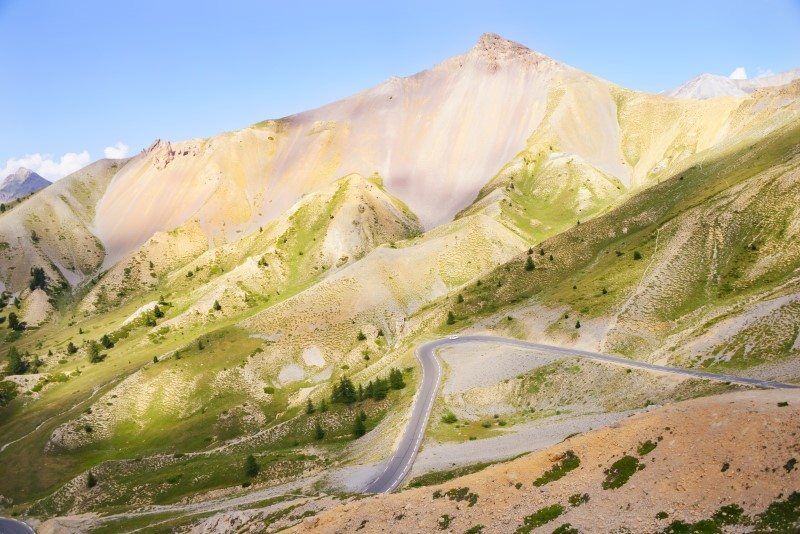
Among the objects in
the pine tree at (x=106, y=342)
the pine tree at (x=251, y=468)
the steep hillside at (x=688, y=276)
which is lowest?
the pine tree at (x=251, y=468)

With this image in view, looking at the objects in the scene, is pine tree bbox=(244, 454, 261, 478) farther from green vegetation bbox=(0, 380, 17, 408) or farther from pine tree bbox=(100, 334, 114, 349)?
pine tree bbox=(100, 334, 114, 349)

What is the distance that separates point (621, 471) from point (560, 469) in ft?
14.5

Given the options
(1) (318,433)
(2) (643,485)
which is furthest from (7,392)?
(2) (643,485)

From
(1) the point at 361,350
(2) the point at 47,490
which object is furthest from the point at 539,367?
(2) the point at 47,490

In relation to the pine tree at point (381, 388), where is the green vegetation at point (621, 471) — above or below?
above

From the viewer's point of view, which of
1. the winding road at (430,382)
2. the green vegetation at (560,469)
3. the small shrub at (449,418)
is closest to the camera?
the green vegetation at (560,469)

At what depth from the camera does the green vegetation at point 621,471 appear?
31.8 metres

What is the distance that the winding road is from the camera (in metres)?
53.7

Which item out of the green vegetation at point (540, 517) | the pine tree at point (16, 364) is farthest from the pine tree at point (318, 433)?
the pine tree at point (16, 364)

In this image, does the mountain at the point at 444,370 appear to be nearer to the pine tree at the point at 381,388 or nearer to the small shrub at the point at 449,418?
the pine tree at the point at 381,388

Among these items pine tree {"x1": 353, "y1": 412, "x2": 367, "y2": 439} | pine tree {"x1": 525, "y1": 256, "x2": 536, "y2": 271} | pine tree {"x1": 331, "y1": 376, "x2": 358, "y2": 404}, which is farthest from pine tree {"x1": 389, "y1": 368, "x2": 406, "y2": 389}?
pine tree {"x1": 525, "y1": 256, "x2": 536, "y2": 271}

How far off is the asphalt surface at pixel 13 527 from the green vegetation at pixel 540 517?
82.0m

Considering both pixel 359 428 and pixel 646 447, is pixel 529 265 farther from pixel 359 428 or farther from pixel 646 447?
pixel 646 447

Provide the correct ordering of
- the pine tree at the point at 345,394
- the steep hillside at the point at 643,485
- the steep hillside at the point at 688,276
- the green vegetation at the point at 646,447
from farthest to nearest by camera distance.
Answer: the pine tree at the point at 345,394, the steep hillside at the point at 688,276, the green vegetation at the point at 646,447, the steep hillside at the point at 643,485
